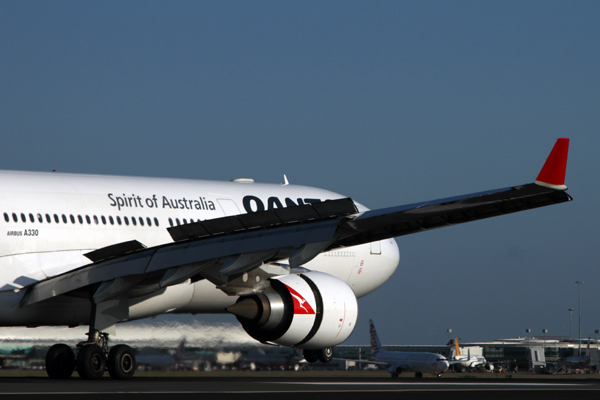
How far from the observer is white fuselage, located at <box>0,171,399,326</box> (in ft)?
51.2

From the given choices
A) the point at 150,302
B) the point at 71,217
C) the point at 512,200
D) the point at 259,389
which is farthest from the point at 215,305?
the point at 512,200

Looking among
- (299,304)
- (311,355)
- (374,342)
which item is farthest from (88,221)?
(374,342)

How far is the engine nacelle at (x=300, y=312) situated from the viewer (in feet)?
50.2

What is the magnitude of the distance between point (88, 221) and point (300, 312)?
4.55 m

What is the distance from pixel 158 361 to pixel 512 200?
1244 centimetres

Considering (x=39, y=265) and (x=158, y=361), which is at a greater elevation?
(x=39, y=265)

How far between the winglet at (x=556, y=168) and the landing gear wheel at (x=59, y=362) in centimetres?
1041

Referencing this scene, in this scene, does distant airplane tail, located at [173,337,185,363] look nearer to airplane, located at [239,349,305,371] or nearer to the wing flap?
airplane, located at [239,349,305,371]

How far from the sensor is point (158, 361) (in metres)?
21.7

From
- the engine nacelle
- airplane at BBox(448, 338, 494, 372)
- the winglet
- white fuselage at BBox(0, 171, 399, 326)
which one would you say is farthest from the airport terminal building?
the winglet

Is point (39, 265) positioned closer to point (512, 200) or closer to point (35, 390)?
point (35, 390)

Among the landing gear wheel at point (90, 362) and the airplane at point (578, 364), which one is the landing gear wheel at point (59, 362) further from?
the airplane at point (578, 364)

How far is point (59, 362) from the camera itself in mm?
17000

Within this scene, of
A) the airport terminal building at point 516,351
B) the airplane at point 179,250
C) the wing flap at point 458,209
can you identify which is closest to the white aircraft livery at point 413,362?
the airport terminal building at point 516,351
